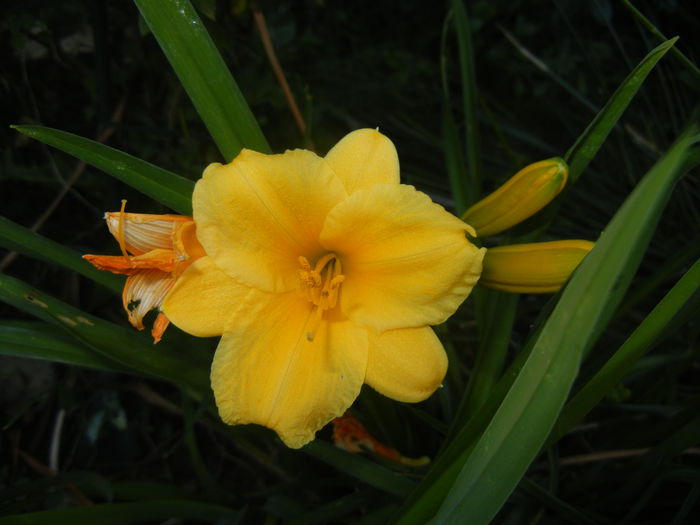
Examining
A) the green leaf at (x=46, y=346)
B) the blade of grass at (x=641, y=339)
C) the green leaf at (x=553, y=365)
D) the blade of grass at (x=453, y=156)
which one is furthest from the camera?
the blade of grass at (x=453, y=156)

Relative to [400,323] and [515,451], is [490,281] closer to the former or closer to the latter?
[400,323]

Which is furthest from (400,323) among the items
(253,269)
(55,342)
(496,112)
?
(496,112)

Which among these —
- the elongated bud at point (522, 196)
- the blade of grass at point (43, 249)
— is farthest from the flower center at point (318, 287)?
the blade of grass at point (43, 249)

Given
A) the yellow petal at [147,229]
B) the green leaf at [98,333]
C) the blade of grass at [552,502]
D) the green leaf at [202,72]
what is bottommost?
the blade of grass at [552,502]

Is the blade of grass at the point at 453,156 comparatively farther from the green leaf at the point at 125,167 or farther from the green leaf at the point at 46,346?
the green leaf at the point at 46,346

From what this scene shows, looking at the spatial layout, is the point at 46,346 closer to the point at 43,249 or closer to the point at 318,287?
the point at 43,249

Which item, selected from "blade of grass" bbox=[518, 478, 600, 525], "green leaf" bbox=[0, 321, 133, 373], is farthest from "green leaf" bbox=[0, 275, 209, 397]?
"blade of grass" bbox=[518, 478, 600, 525]
